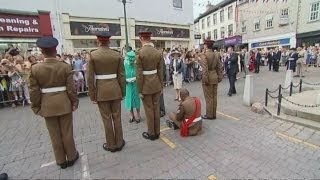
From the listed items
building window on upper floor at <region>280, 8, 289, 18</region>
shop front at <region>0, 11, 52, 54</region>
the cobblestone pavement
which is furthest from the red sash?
building window on upper floor at <region>280, 8, 289, 18</region>

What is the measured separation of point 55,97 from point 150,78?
1.81m

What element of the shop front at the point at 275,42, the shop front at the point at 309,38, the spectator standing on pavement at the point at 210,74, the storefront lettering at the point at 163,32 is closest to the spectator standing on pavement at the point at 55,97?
the spectator standing on pavement at the point at 210,74

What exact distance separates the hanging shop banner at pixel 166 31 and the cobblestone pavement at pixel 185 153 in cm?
1336

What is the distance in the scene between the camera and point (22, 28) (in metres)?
12.7

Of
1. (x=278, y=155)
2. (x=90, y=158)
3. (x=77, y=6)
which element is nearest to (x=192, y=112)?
(x=278, y=155)

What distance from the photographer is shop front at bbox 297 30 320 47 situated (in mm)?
21881

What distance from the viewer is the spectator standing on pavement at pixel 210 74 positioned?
5.50m

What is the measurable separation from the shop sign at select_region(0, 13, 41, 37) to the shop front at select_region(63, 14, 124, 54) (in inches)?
69.0

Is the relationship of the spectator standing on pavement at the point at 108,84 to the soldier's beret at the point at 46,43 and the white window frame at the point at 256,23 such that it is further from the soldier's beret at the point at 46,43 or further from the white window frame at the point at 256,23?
the white window frame at the point at 256,23

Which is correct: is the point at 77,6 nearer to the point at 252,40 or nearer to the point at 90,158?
the point at 90,158

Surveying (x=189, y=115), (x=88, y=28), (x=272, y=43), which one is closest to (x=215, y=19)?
(x=272, y=43)

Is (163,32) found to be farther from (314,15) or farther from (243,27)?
(243,27)

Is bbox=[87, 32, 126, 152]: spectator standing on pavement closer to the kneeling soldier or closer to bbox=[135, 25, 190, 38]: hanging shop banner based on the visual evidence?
the kneeling soldier

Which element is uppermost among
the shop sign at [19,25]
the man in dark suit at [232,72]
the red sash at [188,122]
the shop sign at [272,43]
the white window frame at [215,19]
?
the white window frame at [215,19]
